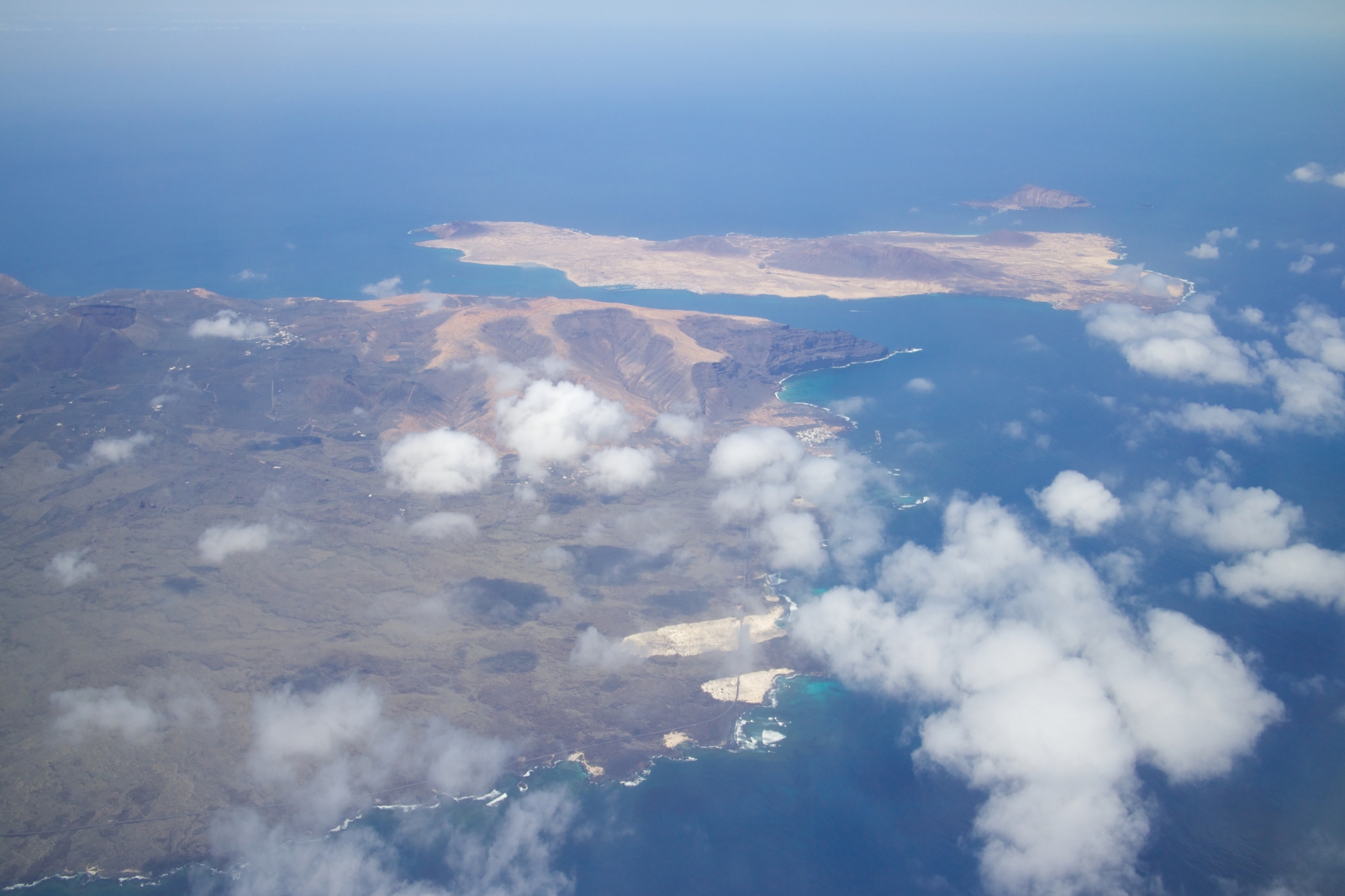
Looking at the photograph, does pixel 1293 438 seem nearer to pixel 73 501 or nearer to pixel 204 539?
pixel 204 539

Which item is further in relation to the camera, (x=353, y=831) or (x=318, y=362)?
(x=318, y=362)

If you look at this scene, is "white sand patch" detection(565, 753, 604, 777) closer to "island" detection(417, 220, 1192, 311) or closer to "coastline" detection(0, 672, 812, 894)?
"coastline" detection(0, 672, 812, 894)

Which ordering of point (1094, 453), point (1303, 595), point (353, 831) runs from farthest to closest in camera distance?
point (1094, 453) < point (1303, 595) < point (353, 831)

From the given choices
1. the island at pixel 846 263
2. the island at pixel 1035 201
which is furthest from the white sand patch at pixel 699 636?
the island at pixel 1035 201

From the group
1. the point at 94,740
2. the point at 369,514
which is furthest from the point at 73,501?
the point at 94,740

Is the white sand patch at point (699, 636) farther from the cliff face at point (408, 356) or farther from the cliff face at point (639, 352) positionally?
the cliff face at point (639, 352)

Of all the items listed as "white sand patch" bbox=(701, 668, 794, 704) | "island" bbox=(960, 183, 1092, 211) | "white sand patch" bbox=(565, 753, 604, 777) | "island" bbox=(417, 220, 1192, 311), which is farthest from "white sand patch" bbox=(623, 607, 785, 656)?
"island" bbox=(960, 183, 1092, 211)

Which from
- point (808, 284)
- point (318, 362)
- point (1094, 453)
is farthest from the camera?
point (808, 284)
